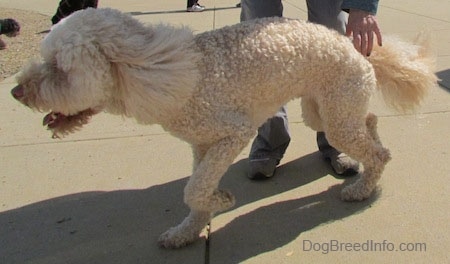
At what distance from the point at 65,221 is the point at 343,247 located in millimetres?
1594

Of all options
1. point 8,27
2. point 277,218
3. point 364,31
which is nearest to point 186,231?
point 277,218

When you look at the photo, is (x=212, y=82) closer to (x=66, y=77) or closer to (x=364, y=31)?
(x=66, y=77)

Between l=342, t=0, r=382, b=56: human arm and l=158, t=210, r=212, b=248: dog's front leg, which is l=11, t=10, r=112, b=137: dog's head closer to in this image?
l=158, t=210, r=212, b=248: dog's front leg

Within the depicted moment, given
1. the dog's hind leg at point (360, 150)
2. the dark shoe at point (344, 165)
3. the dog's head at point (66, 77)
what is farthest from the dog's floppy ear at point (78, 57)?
the dark shoe at point (344, 165)

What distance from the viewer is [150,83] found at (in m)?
2.08

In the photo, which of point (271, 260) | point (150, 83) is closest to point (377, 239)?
point (271, 260)

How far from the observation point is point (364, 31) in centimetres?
271

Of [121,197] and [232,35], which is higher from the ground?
[232,35]

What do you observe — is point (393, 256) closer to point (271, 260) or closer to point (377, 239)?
point (377, 239)

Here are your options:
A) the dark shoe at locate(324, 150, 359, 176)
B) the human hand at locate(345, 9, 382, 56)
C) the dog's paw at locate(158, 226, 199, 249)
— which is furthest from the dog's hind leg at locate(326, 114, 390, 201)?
the dog's paw at locate(158, 226, 199, 249)

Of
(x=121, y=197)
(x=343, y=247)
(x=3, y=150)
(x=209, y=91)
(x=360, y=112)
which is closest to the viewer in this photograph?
(x=209, y=91)

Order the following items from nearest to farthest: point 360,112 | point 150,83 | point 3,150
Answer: point 150,83 → point 360,112 → point 3,150

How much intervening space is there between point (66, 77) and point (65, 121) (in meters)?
0.27

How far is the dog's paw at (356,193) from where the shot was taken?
2848 mm
